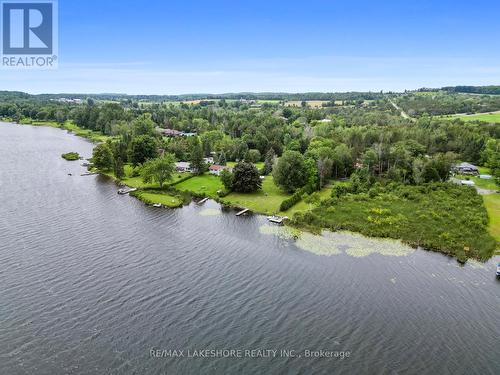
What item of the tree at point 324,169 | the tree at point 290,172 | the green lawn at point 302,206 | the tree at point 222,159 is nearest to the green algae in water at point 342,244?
the green lawn at point 302,206

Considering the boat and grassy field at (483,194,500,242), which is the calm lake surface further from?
grassy field at (483,194,500,242)

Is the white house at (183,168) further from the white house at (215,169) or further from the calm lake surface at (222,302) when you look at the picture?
the calm lake surface at (222,302)

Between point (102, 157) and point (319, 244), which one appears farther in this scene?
point (102, 157)

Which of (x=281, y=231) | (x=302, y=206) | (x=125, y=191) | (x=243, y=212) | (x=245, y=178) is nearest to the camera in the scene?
(x=281, y=231)

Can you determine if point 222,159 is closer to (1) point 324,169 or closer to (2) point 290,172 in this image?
(1) point 324,169

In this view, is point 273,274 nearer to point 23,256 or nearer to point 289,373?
point 289,373

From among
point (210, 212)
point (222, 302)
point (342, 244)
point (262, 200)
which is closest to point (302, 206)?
point (262, 200)
